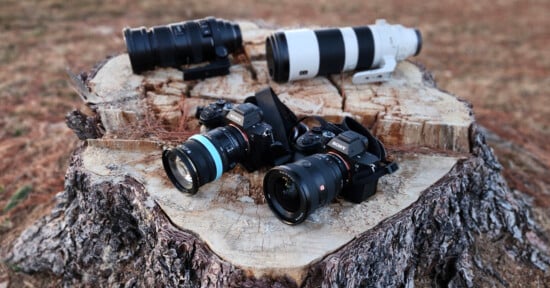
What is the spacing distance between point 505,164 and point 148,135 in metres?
4.04

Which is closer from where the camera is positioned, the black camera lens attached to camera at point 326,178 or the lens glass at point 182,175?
the black camera lens attached to camera at point 326,178

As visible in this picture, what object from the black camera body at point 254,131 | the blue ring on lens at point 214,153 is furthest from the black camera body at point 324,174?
the blue ring on lens at point 214,153

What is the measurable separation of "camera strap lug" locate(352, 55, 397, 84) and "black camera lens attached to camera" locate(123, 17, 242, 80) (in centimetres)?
114

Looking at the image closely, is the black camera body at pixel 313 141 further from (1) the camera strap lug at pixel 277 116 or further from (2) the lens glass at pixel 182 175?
(2) the lens glass at pixel 182 175

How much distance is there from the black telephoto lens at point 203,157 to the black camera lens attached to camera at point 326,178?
0.34 meters

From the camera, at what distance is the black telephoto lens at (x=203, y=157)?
8.88 ft

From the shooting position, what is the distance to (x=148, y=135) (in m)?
3.34

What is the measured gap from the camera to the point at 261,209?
108 inches

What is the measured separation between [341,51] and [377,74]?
36cm

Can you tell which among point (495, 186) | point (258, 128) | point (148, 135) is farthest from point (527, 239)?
point (148, 135)

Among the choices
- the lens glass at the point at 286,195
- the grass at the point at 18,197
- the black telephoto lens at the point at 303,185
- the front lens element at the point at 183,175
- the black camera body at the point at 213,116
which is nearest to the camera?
the black telephoto lens at the point at 303,185

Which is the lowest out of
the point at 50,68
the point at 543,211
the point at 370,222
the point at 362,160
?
the point at 543,211

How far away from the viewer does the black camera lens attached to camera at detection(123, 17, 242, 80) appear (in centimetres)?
397

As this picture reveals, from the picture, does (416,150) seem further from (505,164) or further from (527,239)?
(505,164)
